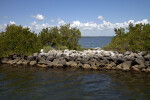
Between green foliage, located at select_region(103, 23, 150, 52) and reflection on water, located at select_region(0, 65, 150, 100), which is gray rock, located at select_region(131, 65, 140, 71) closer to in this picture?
reflection on water, located at select_region(0, 65, 150, 100)

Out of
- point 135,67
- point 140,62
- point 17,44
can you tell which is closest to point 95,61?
point 135,67

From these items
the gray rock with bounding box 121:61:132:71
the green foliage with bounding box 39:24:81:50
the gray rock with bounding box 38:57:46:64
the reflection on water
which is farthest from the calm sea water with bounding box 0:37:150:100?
the green foliage with bounding box 39:24:81:50

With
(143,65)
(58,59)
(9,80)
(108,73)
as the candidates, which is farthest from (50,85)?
(143,65)

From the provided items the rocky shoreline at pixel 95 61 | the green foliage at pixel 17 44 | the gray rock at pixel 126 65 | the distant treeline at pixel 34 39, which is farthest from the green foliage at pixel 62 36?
the gray rock at pixel 126 65

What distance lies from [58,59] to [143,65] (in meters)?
11.9

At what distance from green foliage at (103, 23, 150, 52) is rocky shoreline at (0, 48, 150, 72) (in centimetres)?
197

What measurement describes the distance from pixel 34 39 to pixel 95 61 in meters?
12.5

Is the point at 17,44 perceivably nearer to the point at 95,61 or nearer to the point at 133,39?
the point at 95,61

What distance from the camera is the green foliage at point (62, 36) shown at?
29844 mm

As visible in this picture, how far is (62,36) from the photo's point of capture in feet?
98.9

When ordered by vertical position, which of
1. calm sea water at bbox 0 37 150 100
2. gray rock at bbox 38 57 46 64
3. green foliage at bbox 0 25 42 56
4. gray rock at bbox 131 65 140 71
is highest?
green foliage at bbox 0 25 42 56

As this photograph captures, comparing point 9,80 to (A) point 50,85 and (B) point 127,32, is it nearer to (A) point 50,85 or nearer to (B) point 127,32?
(A) point 50,85

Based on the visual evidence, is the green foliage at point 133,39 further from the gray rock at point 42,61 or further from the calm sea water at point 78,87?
the gray rock at point 42,61

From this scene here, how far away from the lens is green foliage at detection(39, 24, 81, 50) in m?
29.8
